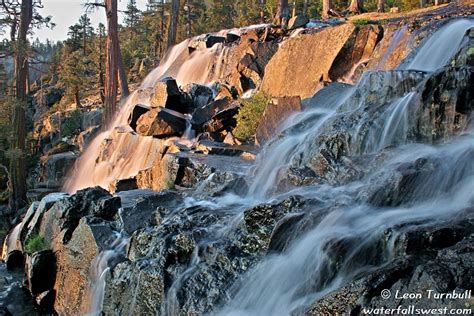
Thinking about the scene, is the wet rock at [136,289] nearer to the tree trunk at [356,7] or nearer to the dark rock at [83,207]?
the dark rock at [83,207]

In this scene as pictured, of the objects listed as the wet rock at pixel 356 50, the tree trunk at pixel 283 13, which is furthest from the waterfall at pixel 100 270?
the tree trunk at pixel 283 13

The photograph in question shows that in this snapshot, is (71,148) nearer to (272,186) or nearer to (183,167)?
(183,167)

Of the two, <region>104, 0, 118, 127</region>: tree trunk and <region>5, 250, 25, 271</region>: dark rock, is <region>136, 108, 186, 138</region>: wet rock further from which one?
<region>104, 0, 118, 127</region>: tree trunk

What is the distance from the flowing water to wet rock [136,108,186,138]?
6.39 meters

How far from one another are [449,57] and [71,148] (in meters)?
19.2

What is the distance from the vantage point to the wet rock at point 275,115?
39.0 ft

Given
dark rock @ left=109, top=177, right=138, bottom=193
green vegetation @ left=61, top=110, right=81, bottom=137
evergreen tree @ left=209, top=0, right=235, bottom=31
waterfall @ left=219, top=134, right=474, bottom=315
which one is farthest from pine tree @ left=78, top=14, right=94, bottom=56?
waterfall @ left=219, top=134, right=474, bottom=315

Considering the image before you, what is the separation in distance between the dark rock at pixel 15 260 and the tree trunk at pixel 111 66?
35.0 feet

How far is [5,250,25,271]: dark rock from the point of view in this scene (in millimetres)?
10820

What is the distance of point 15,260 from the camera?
10883 mm

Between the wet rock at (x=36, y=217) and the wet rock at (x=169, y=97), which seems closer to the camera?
the wet rock at (x=36, y=217)

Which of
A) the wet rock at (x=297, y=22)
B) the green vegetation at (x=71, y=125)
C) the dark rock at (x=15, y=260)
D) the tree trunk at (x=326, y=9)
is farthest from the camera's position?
the green vegetation at (x=71, y=125)

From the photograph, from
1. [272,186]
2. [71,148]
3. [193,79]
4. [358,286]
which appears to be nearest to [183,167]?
[272,186]

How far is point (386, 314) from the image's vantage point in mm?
3758
